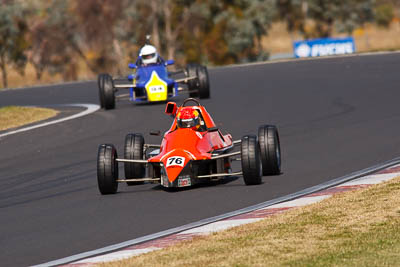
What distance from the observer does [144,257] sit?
7672 mm

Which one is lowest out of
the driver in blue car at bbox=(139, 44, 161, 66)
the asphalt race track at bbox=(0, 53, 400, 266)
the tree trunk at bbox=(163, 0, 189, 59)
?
the asphalt race track at bbox=(0, 53, 400, 266)

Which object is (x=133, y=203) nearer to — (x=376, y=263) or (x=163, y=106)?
(x=376, y=263)

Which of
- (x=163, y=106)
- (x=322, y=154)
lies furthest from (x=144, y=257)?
(x=163, y=106)

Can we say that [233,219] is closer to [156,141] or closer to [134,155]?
[134,155]

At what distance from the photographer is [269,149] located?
38.2ft

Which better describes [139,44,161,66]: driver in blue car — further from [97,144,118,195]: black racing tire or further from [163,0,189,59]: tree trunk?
[163,0,189,59]: tree trunk

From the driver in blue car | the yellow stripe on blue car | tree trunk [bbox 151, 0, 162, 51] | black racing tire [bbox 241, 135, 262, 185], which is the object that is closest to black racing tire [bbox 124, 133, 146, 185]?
black racing tire [bbox 241, 135, 262, 185]

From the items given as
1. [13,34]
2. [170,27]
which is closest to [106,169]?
[13,34]

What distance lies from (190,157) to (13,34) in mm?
54868

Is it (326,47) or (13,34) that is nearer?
(326,47)

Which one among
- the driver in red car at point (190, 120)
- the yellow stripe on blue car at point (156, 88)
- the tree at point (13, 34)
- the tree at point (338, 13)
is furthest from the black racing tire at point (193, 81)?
the tree at point (338, 13)

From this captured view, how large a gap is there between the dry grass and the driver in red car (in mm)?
9716

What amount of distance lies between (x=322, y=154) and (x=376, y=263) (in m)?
6.92

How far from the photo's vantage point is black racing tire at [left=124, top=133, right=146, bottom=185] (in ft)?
39.2
